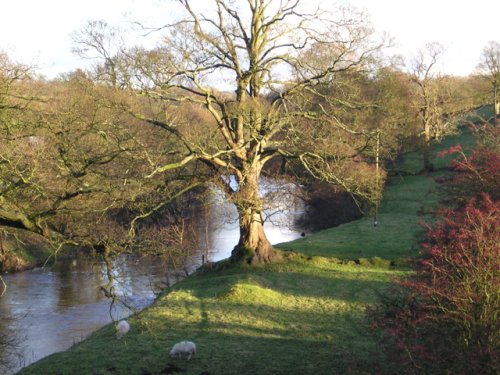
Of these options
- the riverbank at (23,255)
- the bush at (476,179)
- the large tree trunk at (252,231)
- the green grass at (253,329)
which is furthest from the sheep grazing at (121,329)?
the riverbank at (23,255)

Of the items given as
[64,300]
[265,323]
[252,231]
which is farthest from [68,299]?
[265,323]

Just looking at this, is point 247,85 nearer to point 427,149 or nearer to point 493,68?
point 427,149

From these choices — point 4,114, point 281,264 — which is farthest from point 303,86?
point 4,114

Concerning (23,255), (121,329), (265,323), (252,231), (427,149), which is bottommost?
(265,323)

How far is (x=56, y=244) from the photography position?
14.0 m

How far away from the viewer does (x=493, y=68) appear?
65.9m

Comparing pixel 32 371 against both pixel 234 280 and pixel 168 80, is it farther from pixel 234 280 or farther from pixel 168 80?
pixel 168 80

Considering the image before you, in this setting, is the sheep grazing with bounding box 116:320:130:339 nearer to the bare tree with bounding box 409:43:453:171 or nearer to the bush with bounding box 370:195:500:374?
the bush with bounding box 370:195:500:374

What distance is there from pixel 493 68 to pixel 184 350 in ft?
205

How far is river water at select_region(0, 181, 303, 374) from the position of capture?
21469mm

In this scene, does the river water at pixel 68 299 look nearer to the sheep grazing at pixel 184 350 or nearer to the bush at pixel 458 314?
the sheep grazing at pixel 184 350

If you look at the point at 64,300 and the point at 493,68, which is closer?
the point at 64,300

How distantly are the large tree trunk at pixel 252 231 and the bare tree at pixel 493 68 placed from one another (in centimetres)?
4696

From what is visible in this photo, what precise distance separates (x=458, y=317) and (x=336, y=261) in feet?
59.7
